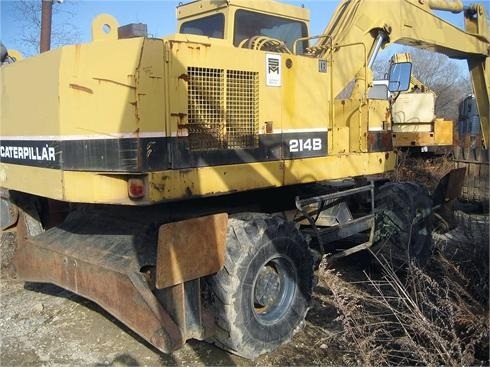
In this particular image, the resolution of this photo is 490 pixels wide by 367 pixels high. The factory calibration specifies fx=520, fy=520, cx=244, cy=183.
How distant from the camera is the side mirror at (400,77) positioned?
19.7 feet

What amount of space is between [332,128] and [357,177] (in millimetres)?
922

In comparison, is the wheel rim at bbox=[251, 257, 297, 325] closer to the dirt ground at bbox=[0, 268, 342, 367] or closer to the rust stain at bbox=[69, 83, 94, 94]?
the dirt ground at bbox=[0, 268, 342, 367]

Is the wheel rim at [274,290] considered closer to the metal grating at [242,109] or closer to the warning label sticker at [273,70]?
the metal grating at [242,109]

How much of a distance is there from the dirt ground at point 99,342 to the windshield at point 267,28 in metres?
2.38

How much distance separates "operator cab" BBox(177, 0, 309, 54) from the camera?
479cm

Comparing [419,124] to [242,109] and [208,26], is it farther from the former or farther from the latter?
[242,109]

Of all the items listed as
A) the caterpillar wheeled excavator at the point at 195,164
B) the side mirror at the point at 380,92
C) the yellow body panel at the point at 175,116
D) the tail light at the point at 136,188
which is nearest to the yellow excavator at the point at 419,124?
the side mirror at the point at 380,92

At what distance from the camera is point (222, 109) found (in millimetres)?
4141

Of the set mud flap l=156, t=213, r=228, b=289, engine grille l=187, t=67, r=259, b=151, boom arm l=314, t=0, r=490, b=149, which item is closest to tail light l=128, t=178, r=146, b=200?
mud flap l=156, t=213, r=228, b=289

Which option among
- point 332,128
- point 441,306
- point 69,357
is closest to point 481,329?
point 441,306

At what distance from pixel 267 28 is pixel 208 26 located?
0.58 meters

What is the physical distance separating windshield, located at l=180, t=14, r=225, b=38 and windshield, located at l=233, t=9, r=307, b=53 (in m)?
0.16

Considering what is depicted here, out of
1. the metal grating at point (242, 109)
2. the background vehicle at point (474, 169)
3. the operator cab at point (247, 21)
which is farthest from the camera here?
the background vehicle at point (474, 169)

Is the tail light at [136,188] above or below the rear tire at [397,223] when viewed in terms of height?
above
